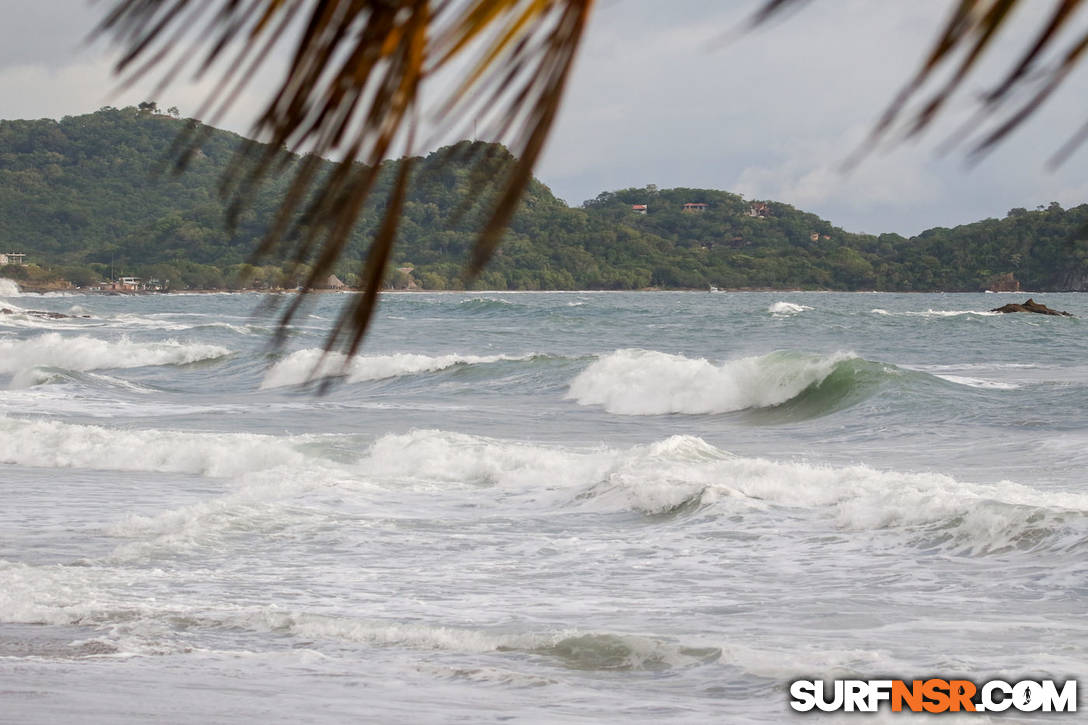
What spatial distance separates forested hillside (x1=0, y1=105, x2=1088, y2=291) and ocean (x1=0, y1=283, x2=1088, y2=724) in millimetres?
48673

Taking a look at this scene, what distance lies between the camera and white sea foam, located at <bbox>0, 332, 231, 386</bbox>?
28766 millimetres

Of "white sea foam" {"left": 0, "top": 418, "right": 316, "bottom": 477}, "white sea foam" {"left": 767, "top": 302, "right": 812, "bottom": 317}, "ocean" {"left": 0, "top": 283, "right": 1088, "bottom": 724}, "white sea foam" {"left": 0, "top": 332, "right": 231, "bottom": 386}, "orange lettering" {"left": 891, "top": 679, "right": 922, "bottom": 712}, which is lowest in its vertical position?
"orange lettering" {"left": 891, "top": 679, "right": 922, "bottom": 712}

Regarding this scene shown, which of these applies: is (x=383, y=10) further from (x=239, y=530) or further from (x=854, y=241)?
(x=854, y=241)

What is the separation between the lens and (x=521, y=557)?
771cm

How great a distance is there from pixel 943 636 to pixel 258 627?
3.20 meters

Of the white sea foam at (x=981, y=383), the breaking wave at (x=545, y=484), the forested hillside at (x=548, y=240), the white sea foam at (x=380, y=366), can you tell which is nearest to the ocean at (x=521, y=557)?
the breaking wave at (x=545, y=484)

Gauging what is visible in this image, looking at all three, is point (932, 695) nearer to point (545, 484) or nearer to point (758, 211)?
point (545, 484)

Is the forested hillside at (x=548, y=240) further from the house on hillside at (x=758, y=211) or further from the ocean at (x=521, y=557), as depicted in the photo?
the ocean at (x=521, y=557)

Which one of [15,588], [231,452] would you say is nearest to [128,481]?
[231,452]

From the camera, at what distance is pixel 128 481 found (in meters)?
11.2

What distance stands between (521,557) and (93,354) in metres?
24.4

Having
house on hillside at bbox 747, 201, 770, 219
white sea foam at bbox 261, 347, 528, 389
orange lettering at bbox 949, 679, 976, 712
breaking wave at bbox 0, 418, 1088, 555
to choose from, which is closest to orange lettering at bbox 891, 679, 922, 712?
orange lettering at bbox 949, 679, 976, 712

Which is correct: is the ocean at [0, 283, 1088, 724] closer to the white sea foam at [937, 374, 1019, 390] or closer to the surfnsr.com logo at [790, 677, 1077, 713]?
the surfnsr.com logo at [790, 677, 1077, 713]

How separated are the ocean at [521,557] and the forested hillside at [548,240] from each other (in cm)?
4867
